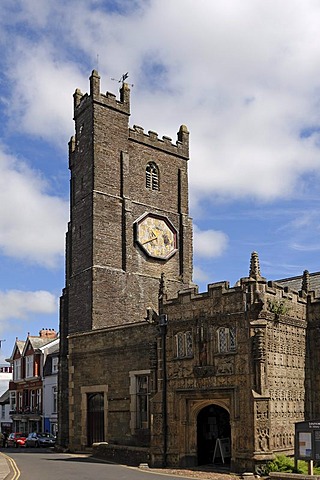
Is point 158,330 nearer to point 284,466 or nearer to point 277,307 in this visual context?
point 277,307

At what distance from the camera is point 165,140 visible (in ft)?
147

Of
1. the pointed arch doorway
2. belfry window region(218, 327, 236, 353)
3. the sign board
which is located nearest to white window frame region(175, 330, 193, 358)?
belfry window region(218, 327, 236, 353)

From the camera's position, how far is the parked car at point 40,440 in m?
43.6

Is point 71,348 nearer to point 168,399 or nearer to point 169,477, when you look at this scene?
point 168,399

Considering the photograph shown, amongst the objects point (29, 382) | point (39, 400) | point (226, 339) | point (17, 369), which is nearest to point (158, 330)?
point (226, 339)

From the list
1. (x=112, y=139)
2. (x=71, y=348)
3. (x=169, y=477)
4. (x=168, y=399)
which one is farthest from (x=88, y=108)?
(x=169, y=477)

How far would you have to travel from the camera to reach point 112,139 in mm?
41219

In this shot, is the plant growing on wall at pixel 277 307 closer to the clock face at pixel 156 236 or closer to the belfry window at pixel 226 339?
the belfry window at pixel 226 339

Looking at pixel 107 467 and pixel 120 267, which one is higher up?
pixel 120 267

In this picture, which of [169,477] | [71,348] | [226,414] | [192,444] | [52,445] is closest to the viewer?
[169,477]

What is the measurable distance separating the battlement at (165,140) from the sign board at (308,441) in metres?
26.5

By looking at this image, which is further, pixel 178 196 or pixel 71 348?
pixel 178 196

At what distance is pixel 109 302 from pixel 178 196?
10161 millimetres

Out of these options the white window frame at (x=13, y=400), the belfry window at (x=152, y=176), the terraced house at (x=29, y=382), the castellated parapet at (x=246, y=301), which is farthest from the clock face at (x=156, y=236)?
the white window frame at (x=13, y=400)
